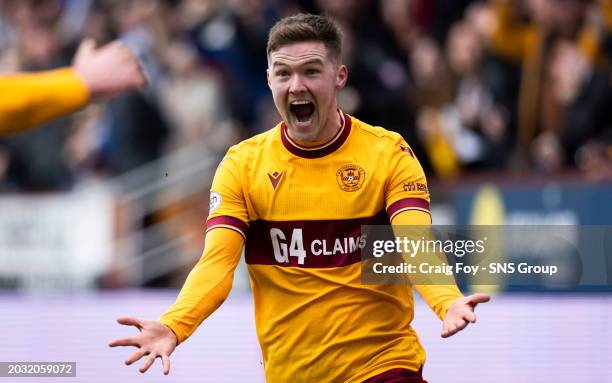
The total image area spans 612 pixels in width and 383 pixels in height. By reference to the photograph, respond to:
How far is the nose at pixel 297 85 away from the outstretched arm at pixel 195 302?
712mm

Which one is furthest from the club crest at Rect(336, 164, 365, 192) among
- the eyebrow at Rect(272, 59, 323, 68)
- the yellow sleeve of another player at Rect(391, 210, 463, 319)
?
the eyebrow at Rect(272, 59, 323, 68)

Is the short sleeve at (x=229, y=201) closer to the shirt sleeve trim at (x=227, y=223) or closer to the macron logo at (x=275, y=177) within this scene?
the shirt sleeve trim at (x=227, y=223)

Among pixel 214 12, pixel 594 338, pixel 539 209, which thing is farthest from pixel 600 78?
pixel 214 12

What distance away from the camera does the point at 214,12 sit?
Answer: 14.4 meters

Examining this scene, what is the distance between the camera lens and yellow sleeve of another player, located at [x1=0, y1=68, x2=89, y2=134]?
4828 millimetres

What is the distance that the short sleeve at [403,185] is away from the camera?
6.20 m

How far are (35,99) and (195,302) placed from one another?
5.00 ft

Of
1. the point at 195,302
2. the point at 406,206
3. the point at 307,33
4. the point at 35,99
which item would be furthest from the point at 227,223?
the point at 35,99

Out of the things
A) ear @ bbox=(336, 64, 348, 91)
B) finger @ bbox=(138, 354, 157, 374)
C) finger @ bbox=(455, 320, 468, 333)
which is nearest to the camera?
finger @ bbox=(138, 354, 157, 374)

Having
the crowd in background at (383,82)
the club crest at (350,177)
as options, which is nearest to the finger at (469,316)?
the club crest at (350,177)

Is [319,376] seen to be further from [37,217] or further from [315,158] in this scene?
[37,217]

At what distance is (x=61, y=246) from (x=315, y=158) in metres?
8.87

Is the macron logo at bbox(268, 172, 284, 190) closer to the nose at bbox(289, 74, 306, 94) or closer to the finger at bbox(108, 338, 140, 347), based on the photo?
the nose at bbox(289, 74, 306, 94)

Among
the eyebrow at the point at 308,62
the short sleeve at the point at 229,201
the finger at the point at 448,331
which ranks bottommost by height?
the finger at the point at 448,331
